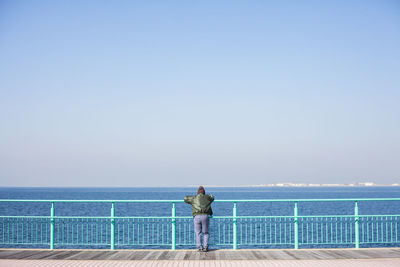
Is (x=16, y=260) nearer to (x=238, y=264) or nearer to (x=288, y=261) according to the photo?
(x=238, y=264)

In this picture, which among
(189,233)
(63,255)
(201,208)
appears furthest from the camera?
(189,233)

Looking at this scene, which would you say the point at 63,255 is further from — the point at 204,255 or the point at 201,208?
the point at 201,208

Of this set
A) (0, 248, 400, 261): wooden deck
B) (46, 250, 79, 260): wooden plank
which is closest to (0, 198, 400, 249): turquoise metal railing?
(0, 248, 400, 261): wooden deck

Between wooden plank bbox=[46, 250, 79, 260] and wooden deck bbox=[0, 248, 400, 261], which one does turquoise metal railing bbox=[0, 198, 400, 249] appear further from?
wooden plank bbox=[46, 250, 79, 260]

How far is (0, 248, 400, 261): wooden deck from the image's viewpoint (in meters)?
10.0

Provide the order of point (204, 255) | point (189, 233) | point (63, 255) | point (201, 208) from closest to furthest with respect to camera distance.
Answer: point (204, 255) < point (63, 255) < point (201, 208) < point (189, 233)

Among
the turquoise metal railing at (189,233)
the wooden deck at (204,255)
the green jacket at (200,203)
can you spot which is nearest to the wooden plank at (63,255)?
the wooden deck at (204,255)

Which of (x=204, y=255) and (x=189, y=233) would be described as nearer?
(x=204, y=255)

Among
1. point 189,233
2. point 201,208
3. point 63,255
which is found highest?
point 201,208

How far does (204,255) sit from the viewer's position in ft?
34.2

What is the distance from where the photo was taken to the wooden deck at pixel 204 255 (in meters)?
10.0

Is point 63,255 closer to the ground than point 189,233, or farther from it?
closer to the ground

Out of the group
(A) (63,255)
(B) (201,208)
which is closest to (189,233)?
(B) (201,208)

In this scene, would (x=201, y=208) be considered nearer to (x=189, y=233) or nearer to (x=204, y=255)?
(x=204, y=255)
